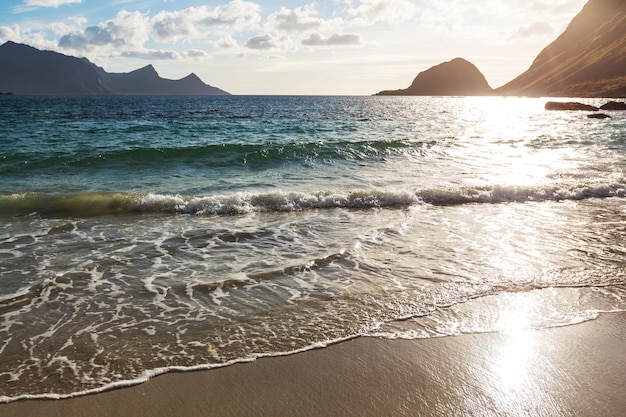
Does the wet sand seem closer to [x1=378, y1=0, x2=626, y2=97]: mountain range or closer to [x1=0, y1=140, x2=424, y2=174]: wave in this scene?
[x1=0, y1=140, x2=424, y2=174]: wave

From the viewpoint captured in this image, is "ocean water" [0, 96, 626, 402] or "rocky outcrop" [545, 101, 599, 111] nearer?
"ocean water" [0, 96, 626, 402]

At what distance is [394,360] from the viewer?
458 centimetres

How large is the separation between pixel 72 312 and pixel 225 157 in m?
16.4

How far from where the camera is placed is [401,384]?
4176 millimetres

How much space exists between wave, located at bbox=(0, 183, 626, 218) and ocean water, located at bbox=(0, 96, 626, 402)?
0.07 m

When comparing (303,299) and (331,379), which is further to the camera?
(303,299)

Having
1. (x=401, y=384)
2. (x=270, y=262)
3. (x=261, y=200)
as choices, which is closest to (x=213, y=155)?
(x=261, y=200)

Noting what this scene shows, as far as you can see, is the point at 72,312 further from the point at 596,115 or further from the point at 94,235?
the point at 596,115

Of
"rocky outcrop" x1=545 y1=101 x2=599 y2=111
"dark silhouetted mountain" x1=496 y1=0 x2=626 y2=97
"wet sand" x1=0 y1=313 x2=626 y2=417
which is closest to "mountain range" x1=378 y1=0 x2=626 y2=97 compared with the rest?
"dark silhouetted mountain" x1=496 y1=0 x2=626 y2=97

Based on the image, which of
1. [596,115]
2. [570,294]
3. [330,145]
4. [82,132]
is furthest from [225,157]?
[596,115]

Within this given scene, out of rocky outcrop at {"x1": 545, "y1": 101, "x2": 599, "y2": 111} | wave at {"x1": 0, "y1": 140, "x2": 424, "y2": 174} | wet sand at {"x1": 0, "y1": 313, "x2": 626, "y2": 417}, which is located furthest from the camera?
rocky outcrop at {"x1": 545, "y1": 101, "x2": 599, "y2": 111}

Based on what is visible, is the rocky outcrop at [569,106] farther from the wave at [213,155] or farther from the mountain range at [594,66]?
the wave at [213,155]

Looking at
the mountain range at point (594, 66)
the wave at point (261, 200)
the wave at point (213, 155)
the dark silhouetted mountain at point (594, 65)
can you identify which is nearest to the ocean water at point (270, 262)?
the wave at point (261, 200)

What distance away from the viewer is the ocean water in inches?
195
